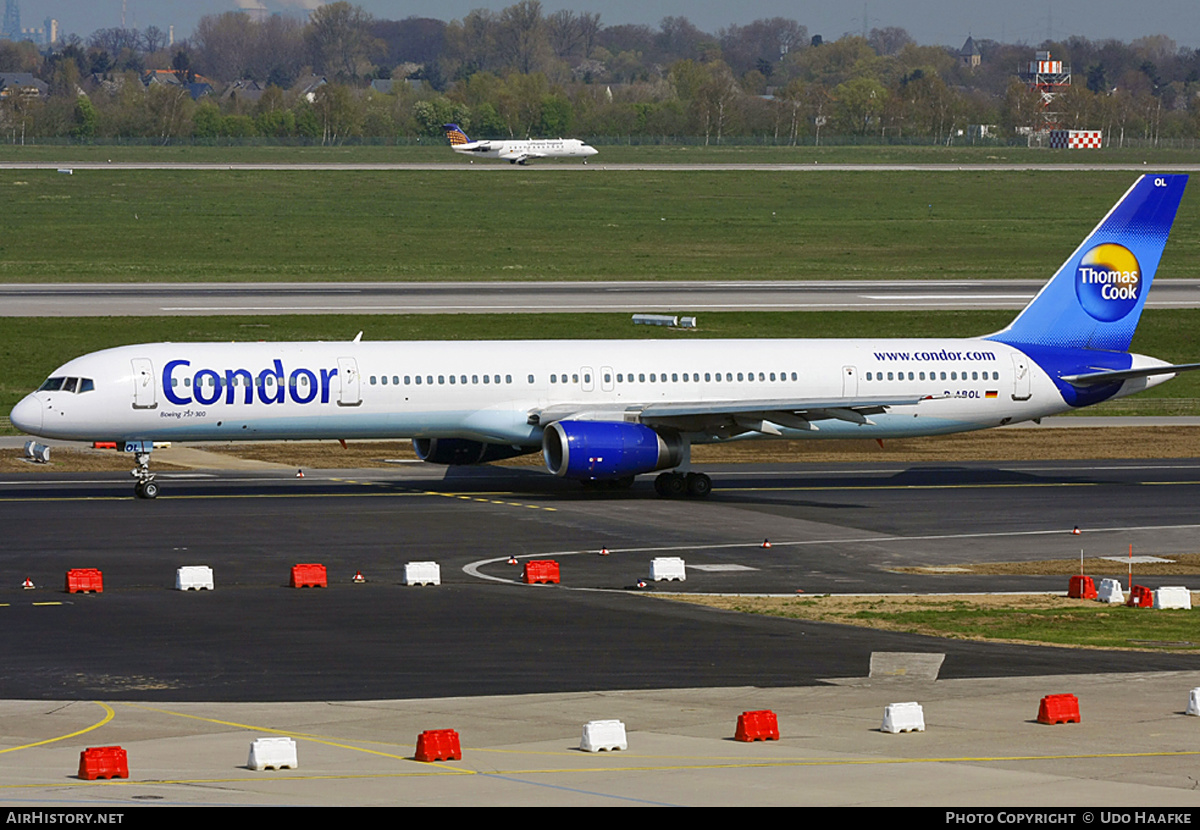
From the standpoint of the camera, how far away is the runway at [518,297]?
9038 cm

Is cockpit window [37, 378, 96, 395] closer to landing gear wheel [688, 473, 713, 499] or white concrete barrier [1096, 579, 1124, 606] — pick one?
landing gear wheel [688, 473, 713, 499]

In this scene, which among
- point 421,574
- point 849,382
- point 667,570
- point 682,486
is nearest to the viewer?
point 421,574

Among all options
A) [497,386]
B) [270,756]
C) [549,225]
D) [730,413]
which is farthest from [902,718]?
[549,225]

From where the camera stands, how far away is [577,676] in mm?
27578

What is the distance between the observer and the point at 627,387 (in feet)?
169

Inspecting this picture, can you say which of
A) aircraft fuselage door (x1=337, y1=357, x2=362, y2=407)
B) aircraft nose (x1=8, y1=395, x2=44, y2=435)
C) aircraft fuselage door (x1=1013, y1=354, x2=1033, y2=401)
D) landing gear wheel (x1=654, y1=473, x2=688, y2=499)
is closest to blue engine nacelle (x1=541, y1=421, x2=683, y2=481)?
landing gear wheel (x1=654, y1=473, x2=688, y2=499)

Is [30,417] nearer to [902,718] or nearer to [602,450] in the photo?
[602,450]

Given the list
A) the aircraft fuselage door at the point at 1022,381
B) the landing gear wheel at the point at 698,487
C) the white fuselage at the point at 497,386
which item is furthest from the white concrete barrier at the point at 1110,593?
the aircraft fuselage door at the point at 1022,381

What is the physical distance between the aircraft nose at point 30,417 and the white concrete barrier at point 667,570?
19.1 meters

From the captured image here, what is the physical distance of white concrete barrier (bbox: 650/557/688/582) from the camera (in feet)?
124

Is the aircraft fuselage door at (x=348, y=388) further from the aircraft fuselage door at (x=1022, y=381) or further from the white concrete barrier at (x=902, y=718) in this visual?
the white concrete barrier at (x=902, y=718)

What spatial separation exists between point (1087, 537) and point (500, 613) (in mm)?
17764

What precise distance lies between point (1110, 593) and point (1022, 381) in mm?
19431

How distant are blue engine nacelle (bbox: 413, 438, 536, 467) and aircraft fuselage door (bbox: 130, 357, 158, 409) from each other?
309 inches
